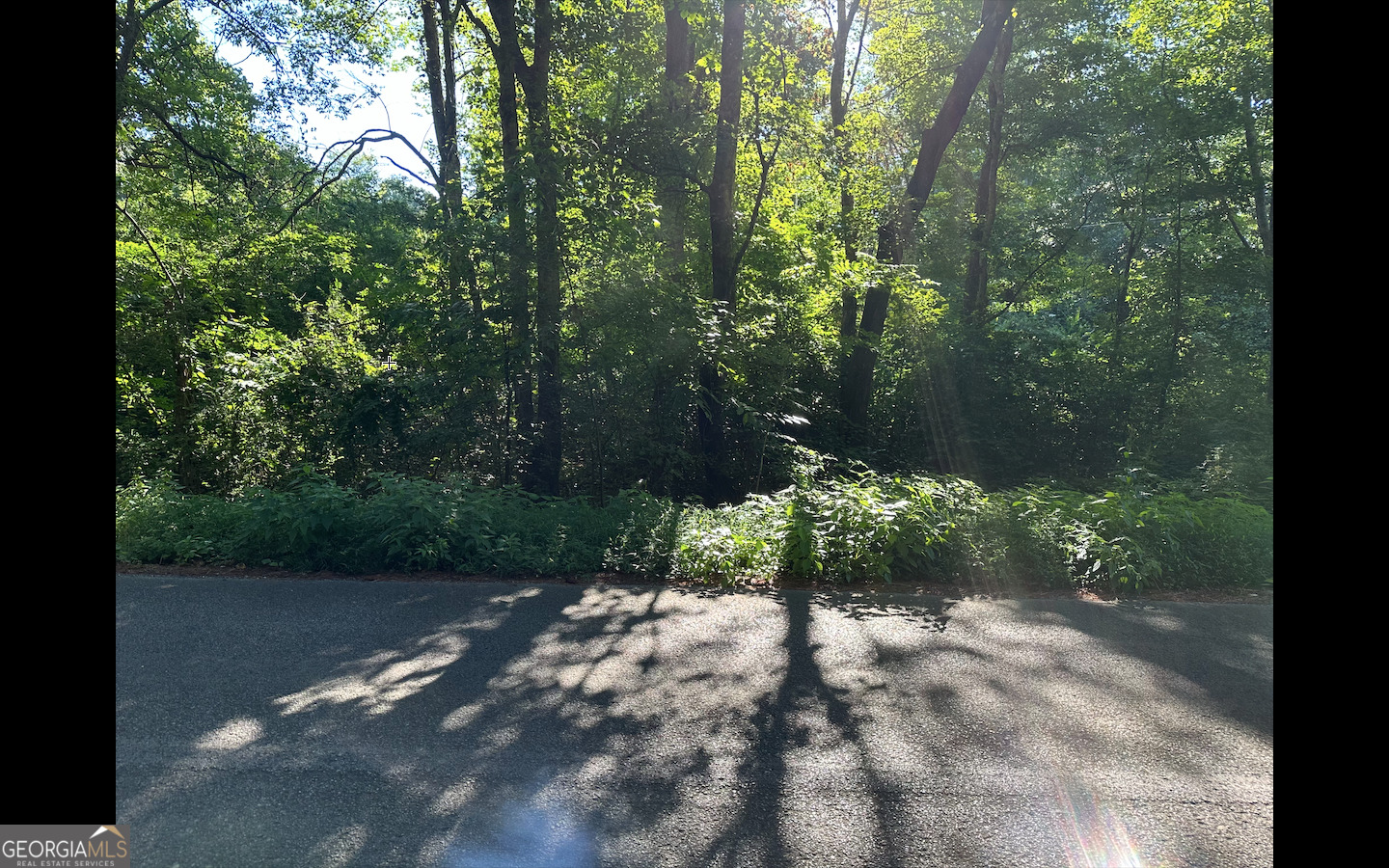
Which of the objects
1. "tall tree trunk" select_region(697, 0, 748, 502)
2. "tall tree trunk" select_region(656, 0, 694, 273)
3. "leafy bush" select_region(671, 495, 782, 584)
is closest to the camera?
"leafy bush" select_region(671, 495, 782, 584)

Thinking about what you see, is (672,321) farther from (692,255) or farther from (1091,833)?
(1091,833)

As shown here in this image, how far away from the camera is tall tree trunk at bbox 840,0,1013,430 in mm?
12336

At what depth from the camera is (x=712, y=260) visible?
1151 cm

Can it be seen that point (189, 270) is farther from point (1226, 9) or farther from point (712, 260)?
point (1226, 9)

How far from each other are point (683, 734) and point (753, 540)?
3254 millimetres

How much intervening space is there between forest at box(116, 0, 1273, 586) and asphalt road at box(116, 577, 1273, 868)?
1305 millimetres

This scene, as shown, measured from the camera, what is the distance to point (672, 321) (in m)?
10.2

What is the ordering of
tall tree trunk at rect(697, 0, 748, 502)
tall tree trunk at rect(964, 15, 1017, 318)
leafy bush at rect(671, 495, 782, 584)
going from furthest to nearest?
tall tree trunk at rect(964, 15, 1017, 318) → tall tree trunk at rect(697, 0, 748, 502) → leafy bush at rect(671, 495, 782, 584)

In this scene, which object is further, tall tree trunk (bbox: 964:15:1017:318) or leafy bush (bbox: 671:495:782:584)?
tall tree trunk (bbox: 964:15:1017:318)

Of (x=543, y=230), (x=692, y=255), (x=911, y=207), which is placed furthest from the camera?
(x=911, y=207)

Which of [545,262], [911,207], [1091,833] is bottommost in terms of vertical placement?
[1091,833]

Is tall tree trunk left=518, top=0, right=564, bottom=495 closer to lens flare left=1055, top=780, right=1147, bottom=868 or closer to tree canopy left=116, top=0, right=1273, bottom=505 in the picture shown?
tree canopy left=116, top=0, right=1273, bottom=505

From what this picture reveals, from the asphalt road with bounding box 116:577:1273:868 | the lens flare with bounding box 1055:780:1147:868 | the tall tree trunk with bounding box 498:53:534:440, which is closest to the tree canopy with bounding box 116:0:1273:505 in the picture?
the tall tree trunk with bounding box 498:53:534:440

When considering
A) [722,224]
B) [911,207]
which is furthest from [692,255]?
[911,207]
